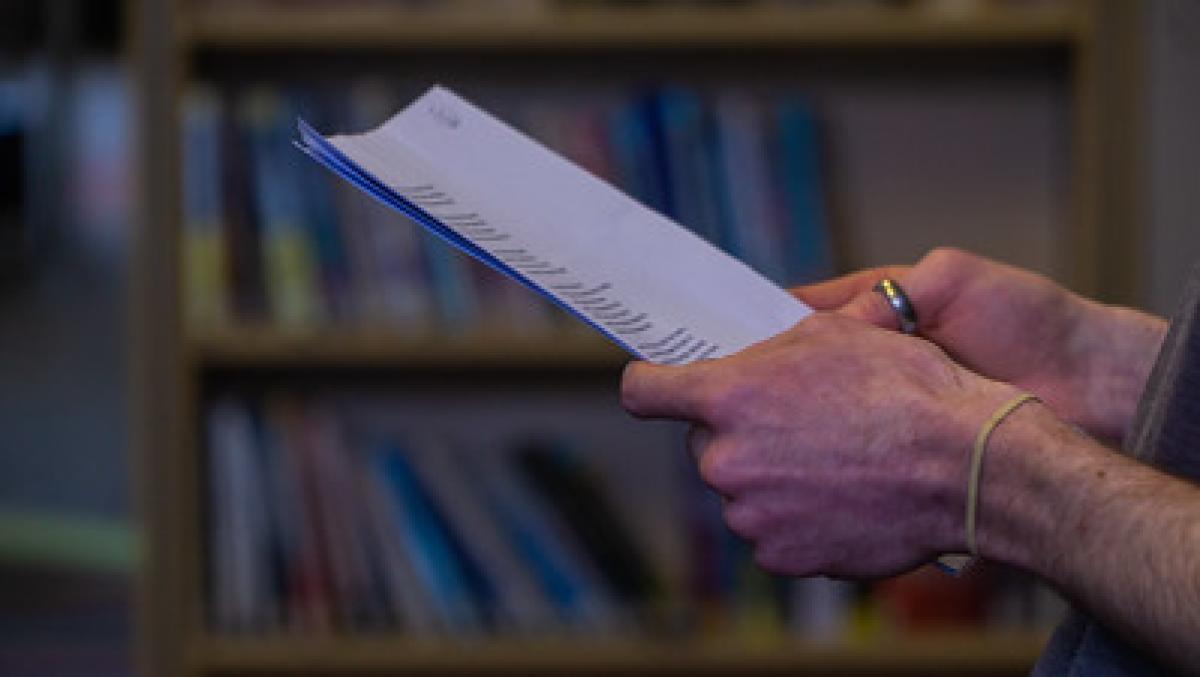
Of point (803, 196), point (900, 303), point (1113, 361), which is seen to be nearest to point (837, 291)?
point (900, 303)

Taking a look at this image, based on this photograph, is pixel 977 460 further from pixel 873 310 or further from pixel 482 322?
pixel 482 322

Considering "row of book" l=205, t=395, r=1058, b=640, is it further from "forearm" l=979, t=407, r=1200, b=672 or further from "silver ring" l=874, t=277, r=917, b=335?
"forearm" l=979, t=407, r=1200, b=672

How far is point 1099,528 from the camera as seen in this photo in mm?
892

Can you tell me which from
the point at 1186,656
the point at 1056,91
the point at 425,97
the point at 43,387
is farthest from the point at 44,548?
the point at 1186,656

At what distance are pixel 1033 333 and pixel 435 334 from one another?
55.7 inches

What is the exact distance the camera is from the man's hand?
1.22m

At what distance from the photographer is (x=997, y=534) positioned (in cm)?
94

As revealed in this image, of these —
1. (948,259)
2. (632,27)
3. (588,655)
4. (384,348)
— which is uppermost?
(632,27)

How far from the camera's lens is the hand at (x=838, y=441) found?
95cm

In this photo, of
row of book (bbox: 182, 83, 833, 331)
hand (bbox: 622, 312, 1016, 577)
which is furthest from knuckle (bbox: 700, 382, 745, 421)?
row of book (bbox: 182, 83, 833, 331)

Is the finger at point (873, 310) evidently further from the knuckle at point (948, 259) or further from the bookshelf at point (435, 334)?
the bookshelf at point (435, 334)

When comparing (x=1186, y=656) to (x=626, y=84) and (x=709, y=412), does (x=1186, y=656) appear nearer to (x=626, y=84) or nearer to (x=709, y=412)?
(x=709, y=412)

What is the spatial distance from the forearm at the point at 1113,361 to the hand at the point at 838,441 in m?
0.28

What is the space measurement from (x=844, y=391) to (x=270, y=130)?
67.2 inches
